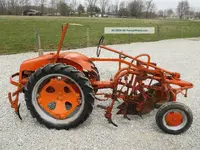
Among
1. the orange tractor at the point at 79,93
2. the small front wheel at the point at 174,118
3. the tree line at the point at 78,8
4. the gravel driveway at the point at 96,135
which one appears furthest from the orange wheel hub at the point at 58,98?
the tree line at the point at 78,8

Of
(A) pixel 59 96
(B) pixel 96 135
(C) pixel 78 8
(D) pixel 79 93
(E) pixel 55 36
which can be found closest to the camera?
(B) pixel 96 135

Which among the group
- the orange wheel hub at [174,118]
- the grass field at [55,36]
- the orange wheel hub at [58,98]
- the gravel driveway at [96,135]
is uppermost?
the grass field at [55,36]

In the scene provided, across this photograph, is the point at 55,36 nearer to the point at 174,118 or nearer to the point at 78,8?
the point at 174,118

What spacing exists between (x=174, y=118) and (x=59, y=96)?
67.0 inches

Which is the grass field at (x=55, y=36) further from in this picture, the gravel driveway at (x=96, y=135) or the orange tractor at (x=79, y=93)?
the gravel driveway at (x=96, y=135)

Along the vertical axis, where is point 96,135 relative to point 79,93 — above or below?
below

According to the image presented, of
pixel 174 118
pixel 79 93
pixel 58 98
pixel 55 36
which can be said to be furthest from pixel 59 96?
pixel 55 36

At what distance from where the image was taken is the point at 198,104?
4723 mm

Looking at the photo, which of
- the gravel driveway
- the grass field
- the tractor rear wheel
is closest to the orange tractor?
the tractor rear wheel

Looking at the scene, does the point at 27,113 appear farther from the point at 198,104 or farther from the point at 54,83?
the point at 198,104

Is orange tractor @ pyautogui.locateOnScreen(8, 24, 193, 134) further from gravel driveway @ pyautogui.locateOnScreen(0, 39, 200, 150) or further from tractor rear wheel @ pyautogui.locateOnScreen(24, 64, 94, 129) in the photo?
gravel driveway @ pyautogui.locateOnScreen(0, 39, 200, 150)

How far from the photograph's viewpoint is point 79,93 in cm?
364

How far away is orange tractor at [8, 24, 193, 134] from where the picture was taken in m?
3.47

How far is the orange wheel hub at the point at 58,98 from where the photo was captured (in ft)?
11.9
